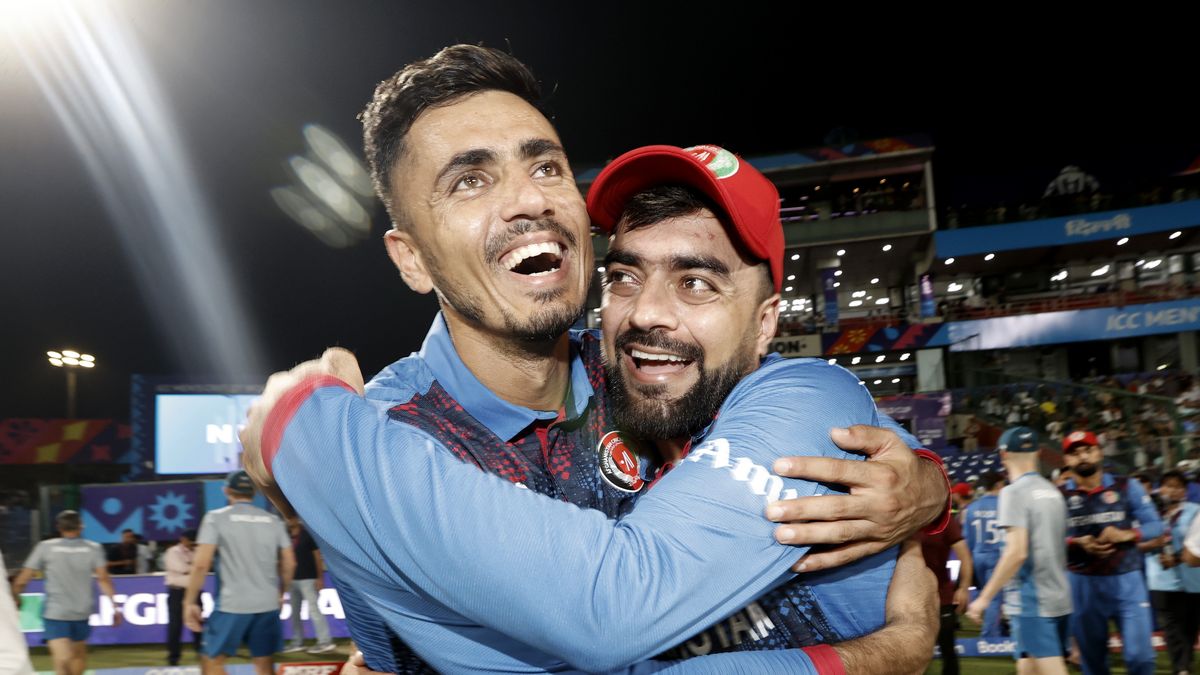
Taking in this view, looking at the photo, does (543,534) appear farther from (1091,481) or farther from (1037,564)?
(1091,481)

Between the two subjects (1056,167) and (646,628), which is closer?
(646,628)

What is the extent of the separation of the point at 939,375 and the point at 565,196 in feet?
88.6

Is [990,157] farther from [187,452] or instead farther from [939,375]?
[187,452]

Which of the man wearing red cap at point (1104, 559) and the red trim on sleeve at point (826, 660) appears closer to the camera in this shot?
the red trim on sleeve at point (826, 660)

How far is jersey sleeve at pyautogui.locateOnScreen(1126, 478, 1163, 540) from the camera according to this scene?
7348 mm

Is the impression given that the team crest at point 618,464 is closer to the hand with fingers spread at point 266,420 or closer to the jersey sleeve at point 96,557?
the hand with fingers spread at point 266,420

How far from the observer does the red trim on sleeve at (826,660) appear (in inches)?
59.3

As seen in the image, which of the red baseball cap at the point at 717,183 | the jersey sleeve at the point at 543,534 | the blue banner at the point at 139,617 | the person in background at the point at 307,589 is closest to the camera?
the jersey sleeve at the point at 543,534

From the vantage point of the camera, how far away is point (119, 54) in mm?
21203

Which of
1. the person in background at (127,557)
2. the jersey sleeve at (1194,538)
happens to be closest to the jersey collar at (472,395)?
the jersey sleeve at (1194,538)

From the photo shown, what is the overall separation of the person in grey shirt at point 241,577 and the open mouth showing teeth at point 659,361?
6.92 m

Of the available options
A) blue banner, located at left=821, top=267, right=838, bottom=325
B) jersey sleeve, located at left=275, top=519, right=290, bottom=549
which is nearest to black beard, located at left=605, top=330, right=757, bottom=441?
jersey sleeve, located at left=275, top=519, right=290, bottom=549

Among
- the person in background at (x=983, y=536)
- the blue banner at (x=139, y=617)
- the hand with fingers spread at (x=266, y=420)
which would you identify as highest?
the hand with fingers spread at (x=266, y=420)

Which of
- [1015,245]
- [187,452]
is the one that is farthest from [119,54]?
[1015,245]
